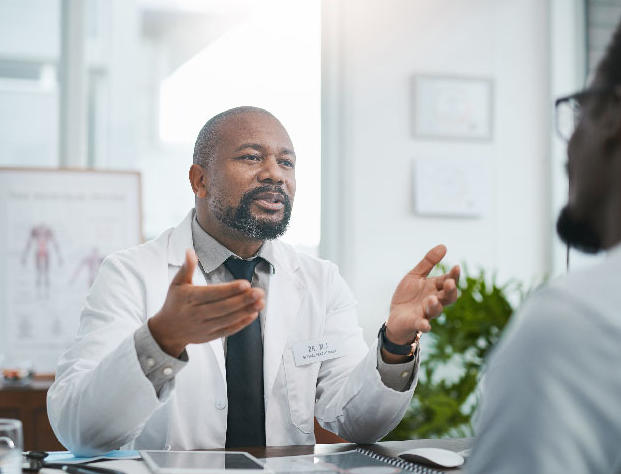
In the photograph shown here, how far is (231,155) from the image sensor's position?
2037mm

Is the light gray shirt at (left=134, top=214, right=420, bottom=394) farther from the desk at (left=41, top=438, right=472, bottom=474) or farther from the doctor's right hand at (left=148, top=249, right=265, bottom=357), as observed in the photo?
the desk at (left=41, top=438, right=472, bottom=474)

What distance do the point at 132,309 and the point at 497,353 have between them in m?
1.32

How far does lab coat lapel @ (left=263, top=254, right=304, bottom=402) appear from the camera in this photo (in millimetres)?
1853

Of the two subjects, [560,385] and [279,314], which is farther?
[279,314]

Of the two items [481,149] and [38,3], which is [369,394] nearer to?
[481,149]

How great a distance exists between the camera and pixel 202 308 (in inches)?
49.6

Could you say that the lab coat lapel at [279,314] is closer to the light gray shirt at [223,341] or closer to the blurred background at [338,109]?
the light gray shirt at [223,341]

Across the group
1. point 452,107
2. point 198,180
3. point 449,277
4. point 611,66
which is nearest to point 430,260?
point 449,277

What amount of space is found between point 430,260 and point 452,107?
2241mm

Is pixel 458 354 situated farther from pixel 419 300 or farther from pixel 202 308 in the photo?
pixel 202 308

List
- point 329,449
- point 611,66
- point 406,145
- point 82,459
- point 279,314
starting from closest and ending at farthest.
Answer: point 611,66
point 82,459
point 329,449
point 279,314
point 406,145

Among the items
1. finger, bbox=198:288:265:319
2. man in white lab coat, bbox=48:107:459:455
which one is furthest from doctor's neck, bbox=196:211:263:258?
finger, bbox=198:288:265:319

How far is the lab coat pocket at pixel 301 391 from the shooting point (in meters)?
1.84

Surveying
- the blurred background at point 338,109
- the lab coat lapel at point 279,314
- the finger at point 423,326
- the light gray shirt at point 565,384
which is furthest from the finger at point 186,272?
the blurred background at point 338,109
